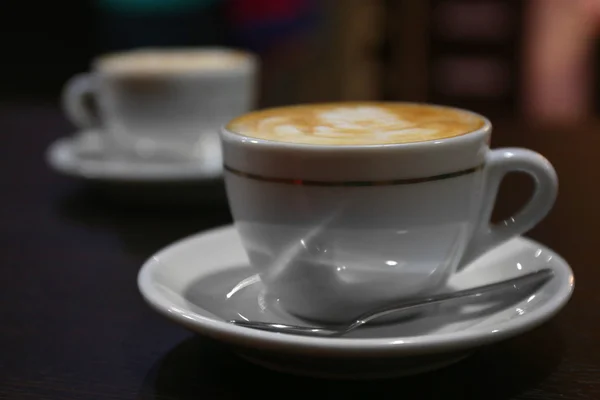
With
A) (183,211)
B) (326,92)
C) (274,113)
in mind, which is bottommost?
(326,92)

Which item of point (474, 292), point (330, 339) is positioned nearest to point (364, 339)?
point (330, 339)

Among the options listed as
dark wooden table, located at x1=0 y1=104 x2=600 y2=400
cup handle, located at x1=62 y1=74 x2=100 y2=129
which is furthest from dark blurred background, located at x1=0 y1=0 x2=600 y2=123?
dark wooden table, located at x1=0 y1=104 x2=600 y2=400

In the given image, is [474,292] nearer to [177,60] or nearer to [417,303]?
[417,303]

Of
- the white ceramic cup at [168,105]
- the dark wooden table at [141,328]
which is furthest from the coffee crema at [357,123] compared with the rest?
the white ceramic cup at [168,105]

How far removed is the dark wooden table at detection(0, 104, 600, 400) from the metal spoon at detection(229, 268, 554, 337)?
0.03 metres

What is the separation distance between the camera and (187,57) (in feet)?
3.68

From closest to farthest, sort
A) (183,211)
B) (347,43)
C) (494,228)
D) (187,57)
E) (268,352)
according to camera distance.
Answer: (268,352) → (494,228) → (183,211) → (187,57) → (347,43)

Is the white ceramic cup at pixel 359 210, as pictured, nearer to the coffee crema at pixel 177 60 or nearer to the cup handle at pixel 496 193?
the cup handle at pixel 496 193

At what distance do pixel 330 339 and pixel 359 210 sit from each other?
0.28ft

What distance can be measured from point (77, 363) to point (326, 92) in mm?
2257

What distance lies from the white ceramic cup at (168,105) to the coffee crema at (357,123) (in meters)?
0.37

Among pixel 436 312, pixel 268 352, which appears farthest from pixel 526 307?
pixel 268 352

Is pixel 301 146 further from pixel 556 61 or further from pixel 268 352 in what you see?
pixel 556 61

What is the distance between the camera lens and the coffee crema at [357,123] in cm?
47
